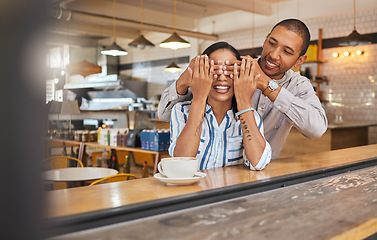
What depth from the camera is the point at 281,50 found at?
6.19 feet

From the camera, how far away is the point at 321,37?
8039 millimetres

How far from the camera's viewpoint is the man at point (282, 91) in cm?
174

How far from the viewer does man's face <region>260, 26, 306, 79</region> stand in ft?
6.18

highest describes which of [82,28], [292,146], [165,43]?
[82,28]

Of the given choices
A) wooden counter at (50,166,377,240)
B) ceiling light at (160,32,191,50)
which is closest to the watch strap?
wooden counter at (50,166,377,240)

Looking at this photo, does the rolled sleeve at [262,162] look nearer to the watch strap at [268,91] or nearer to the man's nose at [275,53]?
the watch strap at [268,91]

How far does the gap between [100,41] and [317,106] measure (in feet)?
40.2

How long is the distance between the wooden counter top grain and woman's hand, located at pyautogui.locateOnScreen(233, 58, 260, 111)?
0.29m

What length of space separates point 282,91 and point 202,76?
386 millimetres

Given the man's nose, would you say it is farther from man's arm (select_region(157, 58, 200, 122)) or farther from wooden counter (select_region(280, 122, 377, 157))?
wooden counter (select_region(280, 122, 377, 157))

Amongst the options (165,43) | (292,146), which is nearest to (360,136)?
(292,146)

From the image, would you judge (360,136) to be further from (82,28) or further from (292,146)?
(82,28)

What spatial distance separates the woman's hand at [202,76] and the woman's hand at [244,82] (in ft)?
0.37

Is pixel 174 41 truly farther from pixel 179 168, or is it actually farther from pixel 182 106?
pixel 179 168
